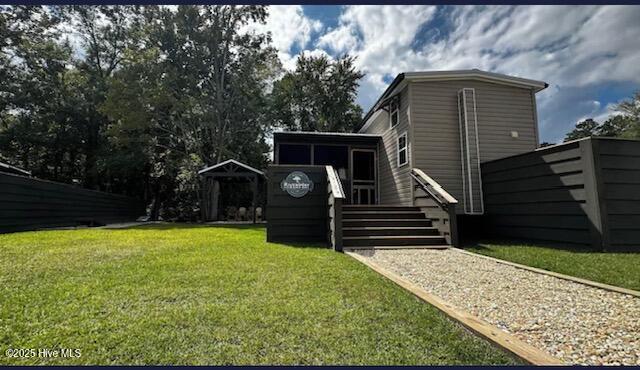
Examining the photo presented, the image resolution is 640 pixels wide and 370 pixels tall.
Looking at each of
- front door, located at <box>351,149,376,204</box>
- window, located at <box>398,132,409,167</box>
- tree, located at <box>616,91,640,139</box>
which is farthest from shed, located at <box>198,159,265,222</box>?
tree, located at <box>616,91,640,139</box>

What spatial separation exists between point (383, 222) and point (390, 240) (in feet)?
2.67

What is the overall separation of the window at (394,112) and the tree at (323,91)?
14.5 meters

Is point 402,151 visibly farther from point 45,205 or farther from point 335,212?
point 45,205

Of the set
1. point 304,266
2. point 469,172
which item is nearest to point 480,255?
point 304,266

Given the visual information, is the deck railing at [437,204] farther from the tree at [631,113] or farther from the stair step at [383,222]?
the tree at [631,113]

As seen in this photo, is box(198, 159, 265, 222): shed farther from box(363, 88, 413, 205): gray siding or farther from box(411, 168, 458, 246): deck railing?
box(411, 168, 458, 246): deck railing

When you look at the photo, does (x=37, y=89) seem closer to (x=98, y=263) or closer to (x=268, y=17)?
(x=268, y=17)

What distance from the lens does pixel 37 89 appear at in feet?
66.9

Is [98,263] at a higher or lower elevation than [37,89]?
lower

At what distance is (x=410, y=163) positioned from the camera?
9.21 metres

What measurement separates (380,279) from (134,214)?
21612mm

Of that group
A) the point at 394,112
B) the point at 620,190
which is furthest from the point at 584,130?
the point at 620,190

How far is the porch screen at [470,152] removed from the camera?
885 cm

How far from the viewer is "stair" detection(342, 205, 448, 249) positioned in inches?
258
